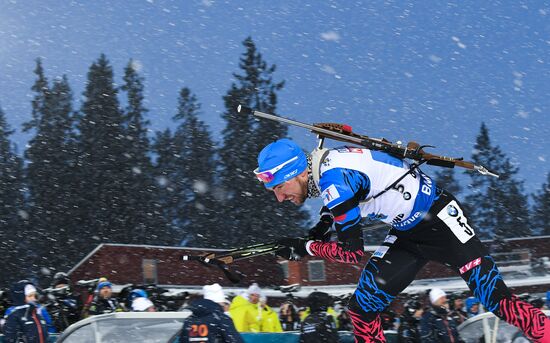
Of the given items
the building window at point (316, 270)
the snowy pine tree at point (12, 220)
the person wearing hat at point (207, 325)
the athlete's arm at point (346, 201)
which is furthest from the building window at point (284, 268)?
the athlete's arm at point (346, 201)

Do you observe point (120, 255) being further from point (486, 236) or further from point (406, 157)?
point (486, 236)

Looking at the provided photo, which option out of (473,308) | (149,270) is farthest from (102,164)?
(473,308)

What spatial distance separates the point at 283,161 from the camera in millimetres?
5078

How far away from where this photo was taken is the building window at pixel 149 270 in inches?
1146

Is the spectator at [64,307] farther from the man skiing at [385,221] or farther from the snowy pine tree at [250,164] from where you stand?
the snowy pine tree at [250,164]

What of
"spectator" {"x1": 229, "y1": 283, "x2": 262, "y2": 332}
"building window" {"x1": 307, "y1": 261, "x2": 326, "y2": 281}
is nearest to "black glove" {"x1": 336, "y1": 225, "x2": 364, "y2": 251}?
"spectator" {"x1": 229, "y1": 283, "x2": 262, "y2": 332}

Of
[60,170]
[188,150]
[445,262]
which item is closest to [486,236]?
[188,150]

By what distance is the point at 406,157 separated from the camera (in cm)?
Answer: 534

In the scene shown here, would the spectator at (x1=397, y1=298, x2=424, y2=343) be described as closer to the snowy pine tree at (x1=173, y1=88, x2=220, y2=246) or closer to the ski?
the ski

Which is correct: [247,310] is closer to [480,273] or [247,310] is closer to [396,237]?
[396,237]

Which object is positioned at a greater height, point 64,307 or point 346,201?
point 346,201

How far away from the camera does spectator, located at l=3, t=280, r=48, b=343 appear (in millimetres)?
7664

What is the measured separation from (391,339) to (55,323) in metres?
3.87

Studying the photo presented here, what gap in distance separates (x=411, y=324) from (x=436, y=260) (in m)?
4.57
